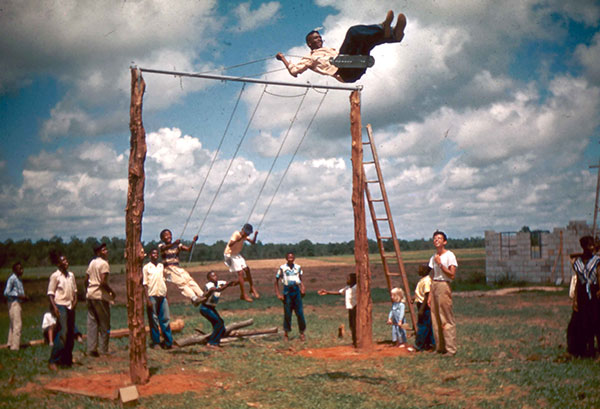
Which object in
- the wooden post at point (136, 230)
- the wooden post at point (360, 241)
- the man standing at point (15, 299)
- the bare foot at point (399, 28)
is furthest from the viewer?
the man standing at point (15, 299)

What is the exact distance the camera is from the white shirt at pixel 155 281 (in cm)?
1116

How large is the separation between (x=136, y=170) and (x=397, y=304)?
590 cm

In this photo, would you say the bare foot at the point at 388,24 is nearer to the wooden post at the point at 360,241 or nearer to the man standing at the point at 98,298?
the wooden post at the point at 360,241

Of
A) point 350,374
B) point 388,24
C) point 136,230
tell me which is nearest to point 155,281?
point 136,230

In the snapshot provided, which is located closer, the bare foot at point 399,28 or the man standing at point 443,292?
the bare foot at point 399,28

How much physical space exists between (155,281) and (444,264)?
6063mm

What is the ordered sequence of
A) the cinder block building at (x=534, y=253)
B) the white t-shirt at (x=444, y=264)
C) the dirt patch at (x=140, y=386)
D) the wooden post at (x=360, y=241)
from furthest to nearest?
the cinder block building at (x=534, y=253) → the wooden post at (x=360, y=241) → the white t-shirt at (x=444, y=264) → the dirt patch at (x=140, y=386)

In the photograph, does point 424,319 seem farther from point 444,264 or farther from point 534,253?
point 534,253

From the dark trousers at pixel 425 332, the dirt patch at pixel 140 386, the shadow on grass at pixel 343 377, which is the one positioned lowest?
the dirt patch at pixel 140 386

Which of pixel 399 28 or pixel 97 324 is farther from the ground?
pixel 399 28

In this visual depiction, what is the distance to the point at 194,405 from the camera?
23.0 feet

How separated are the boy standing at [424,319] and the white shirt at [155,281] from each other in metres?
5.41

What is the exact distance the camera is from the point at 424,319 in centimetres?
1038

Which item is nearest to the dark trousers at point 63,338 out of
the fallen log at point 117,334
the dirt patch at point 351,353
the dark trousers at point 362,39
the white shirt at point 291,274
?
the fallen log at point 117,334
